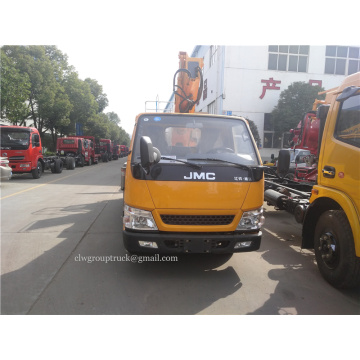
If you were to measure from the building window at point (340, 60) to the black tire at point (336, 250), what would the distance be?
23282 mm

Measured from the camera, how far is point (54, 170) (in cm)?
1567

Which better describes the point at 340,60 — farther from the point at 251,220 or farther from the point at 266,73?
the point at 251,220

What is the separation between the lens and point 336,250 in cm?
336

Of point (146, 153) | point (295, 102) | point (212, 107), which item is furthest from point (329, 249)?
point (212, 107)

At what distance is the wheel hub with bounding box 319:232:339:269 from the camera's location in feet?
11.1

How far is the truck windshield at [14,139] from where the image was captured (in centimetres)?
1214

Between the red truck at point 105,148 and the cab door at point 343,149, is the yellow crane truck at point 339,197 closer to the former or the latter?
the cab door at point 343,149

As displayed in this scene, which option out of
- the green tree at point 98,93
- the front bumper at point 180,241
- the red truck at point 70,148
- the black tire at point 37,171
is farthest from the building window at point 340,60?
the green tree at point 98,93

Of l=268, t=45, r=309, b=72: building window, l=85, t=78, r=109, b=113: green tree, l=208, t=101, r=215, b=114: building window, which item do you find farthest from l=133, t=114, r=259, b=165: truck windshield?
l=85, t=78, r=109, b=113: green tree

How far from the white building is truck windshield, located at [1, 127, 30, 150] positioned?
13.9 metres

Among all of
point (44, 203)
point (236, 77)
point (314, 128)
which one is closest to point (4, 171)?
point (44, 203)

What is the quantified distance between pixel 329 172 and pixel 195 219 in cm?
168
